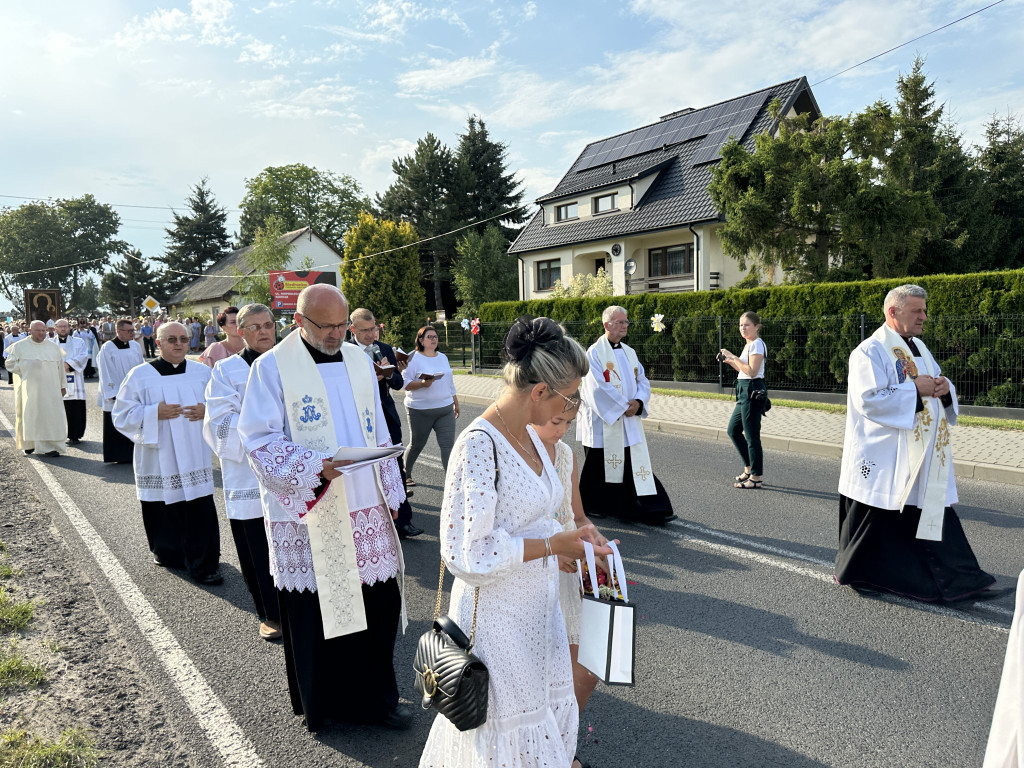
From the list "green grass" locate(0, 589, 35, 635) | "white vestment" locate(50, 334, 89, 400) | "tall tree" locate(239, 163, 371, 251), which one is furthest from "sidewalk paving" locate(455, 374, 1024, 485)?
"tall tree" locate(239, 163, 371, 251)

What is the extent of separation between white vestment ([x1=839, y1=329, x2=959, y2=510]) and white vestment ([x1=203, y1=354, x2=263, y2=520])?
3968 millimetres

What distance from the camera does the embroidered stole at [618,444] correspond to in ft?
20.9

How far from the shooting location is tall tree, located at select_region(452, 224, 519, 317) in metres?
42.8

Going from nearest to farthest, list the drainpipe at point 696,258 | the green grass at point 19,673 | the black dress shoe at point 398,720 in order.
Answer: the black dress shoe at point 398,720 < the green grass at point 19,673 < the drainpipe at point 696,258

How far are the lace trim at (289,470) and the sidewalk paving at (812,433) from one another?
807 cm

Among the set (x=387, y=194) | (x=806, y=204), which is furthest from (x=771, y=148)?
(x=387, y=194)

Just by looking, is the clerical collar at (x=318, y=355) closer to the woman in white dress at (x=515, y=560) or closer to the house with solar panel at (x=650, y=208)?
the woman in white dress at (x=515, y=560)

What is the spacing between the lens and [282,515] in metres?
3.23

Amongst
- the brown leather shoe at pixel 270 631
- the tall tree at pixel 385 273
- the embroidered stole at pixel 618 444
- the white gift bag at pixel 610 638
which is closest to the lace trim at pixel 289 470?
the white gift bag at pixel 610 638

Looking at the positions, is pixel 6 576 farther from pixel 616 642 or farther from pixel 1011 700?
pixel 1011 700

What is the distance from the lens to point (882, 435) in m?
4.69

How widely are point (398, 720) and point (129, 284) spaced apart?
249 ft

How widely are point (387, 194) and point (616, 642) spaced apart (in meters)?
52.6

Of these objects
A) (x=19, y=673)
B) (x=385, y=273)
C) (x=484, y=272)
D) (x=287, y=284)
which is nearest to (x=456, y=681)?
(x=19, y=673)
